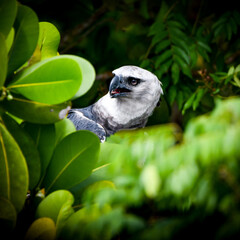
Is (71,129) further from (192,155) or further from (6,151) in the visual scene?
(192,155)

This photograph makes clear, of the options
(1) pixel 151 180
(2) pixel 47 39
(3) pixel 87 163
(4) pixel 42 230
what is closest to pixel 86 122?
(2) pixel 47 39

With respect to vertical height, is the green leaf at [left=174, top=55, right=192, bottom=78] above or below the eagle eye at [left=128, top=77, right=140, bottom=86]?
below

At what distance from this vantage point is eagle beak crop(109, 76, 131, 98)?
1551 millimetres

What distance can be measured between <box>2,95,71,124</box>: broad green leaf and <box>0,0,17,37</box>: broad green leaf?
0.51 ft

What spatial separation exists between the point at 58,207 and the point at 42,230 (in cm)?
7

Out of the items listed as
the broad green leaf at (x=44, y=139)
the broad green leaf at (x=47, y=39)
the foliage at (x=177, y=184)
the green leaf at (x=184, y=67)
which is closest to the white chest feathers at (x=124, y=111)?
the green leaf at (x=184, y=67)

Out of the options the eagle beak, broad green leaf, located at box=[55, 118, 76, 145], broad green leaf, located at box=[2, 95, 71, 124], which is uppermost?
broad green leaf, located at box=[2, 95, 71, 124]

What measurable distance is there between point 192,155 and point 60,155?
45cm

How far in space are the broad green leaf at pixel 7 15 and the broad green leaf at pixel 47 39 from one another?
0.61ft

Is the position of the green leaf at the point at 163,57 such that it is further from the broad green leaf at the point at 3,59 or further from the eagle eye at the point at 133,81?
the broad green leaf at the point at 3,59

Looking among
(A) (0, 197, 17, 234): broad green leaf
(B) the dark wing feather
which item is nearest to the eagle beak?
(B) the dark wing feather

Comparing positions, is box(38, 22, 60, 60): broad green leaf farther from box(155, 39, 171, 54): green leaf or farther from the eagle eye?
box(155, 39, 171, 54): green leaf

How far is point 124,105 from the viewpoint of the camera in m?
1.63

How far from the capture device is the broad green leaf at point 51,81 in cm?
85
